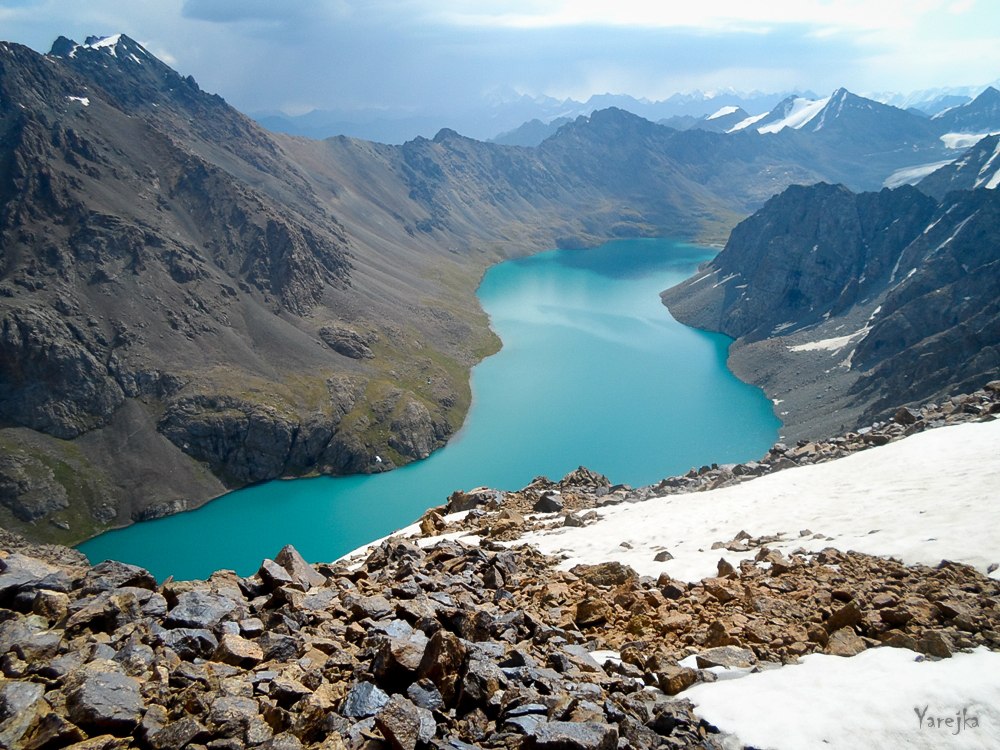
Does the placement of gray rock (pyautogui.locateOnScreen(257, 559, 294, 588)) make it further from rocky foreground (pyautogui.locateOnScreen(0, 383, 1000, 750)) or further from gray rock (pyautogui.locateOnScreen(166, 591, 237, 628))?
gray rock (pyautogui.locateOnScreen(166, 591, 237, 628))

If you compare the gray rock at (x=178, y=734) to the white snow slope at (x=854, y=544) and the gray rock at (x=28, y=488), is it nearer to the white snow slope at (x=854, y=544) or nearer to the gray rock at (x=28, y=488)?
the white snow slope at (x=854, y=544)

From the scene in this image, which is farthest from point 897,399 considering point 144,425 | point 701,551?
point 144,425

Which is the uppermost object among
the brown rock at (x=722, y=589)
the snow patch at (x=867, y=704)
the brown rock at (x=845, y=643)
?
the brown rock at (x=722, y=589)

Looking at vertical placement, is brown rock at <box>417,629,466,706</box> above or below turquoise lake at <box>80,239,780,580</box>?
below

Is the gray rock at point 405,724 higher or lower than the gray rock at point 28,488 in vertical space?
lower

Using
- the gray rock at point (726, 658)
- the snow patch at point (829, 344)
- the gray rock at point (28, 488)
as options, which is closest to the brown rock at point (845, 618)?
the gray rock at point (726, 658)

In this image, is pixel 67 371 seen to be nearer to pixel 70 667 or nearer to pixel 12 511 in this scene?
pixel 12 511

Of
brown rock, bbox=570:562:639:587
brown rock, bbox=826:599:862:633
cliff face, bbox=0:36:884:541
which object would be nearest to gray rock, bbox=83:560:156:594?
brown rock, bbox=570:562:639:587

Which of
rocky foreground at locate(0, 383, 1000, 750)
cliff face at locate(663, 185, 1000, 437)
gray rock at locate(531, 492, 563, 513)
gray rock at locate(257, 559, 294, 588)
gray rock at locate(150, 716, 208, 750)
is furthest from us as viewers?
cliff face at locate(663, 185, 1000, 437)
